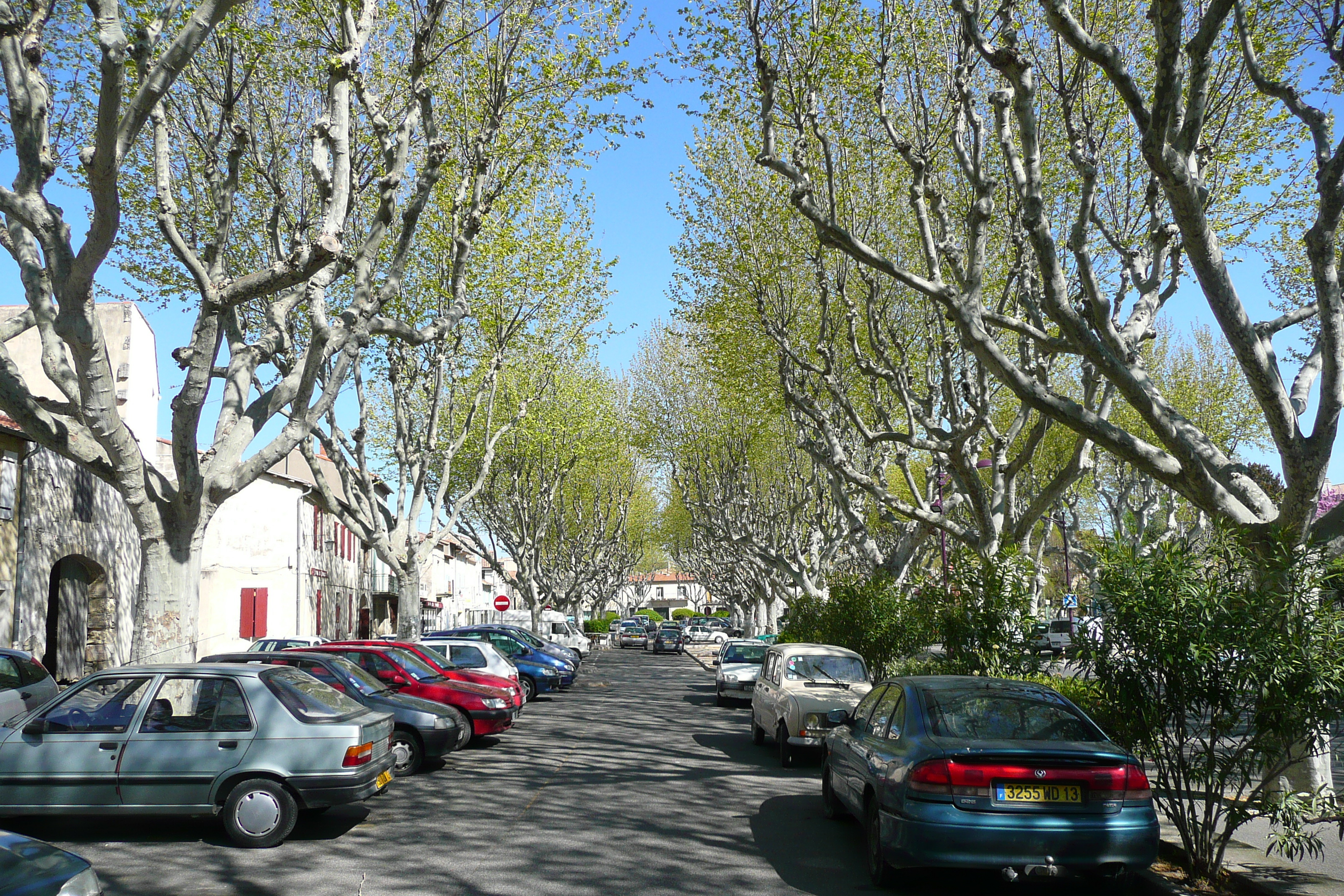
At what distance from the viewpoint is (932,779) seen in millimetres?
6789

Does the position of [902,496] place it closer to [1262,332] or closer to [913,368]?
[913,368]

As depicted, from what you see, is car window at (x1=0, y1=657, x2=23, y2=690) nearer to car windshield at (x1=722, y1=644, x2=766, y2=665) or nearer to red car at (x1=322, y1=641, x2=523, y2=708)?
red car at (x1=322, y1=641, x2=523, y2=708)

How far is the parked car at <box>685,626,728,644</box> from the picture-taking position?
58.4m

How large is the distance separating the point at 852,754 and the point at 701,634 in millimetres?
55020

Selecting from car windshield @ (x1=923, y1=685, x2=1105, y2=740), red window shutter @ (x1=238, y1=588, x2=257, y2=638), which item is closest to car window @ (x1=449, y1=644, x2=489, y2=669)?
car windshield @ (x1=923, y1=685, x2=1105, y2=740)

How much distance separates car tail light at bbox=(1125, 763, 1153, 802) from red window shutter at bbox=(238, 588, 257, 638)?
32472 millimetres

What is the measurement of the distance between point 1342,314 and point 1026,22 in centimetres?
802

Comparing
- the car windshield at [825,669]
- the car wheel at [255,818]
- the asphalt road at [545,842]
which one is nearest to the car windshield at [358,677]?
the asphalt road at [545,842]

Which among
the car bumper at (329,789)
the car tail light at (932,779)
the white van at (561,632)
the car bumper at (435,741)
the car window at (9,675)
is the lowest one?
the white van at (561,632)

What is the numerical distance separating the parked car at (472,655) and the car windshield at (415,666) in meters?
3.81

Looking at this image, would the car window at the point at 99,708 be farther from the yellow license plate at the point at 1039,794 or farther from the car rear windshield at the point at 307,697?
the yellow license plate at the point at 1039,794

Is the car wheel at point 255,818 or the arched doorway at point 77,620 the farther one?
the arched doorway at point 77,620

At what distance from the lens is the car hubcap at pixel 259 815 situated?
336 inches

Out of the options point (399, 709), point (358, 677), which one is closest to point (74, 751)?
point (358, 677)
